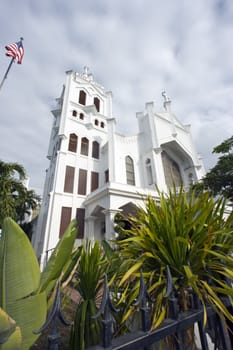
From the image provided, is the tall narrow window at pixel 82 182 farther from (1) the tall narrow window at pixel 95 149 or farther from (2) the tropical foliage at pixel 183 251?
(2) the tropical foliage at pixel 183 251

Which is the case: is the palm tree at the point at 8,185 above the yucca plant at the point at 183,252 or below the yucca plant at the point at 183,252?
above

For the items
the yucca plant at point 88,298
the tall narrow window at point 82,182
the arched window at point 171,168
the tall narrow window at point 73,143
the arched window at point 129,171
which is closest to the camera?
the yucca plant at point 88,298

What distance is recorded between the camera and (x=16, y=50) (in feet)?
25.8

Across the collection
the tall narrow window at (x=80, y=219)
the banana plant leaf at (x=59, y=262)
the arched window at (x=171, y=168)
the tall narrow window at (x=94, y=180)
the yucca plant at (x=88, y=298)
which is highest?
the arched window at (x=171, y=168)

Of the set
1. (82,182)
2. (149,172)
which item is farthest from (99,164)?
(149,172)

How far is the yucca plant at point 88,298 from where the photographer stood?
1.57m

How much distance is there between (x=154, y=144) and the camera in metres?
14.7

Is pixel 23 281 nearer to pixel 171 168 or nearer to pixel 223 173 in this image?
pixel 223 173

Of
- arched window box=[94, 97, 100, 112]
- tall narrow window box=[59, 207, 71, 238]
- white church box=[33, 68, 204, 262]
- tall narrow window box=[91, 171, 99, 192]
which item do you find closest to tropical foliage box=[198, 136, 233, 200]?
white church box=[33, 68, 204, 262]

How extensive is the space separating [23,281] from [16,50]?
10135 millimetres

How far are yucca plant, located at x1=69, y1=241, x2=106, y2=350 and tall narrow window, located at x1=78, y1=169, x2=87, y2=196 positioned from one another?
40.5ft

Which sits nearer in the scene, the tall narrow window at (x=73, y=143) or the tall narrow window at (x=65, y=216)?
the tall narrow window at (x=65, y=216)

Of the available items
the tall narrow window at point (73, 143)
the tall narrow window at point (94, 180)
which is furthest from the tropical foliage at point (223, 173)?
the tall narrow window at point (73, 143)

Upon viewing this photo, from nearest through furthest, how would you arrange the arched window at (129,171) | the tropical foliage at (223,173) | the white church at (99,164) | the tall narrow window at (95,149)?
the tropical foliage at (223,173)
the white church at (99,164)
the arched window at (129,171)
the tall narrow window at (95,149)
